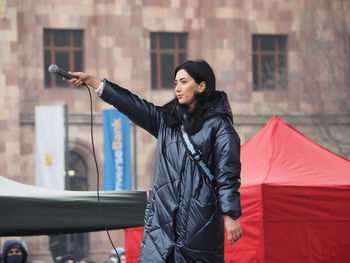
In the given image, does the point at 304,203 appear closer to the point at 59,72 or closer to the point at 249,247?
the point at 249,247

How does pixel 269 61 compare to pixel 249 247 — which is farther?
pixel 269 61

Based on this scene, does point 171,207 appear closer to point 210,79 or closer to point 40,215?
point 210,79

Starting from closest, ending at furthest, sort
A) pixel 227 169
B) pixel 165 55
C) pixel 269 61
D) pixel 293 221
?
pixel 227 169, pixel 293 221, pixel 165 55, pixel 269 61

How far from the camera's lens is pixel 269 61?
121 ft

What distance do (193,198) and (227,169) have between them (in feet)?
0.82

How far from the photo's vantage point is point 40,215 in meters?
8.89

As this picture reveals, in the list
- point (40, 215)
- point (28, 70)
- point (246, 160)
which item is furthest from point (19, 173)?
point (40, 215)

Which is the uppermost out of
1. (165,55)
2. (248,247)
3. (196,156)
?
(165,55)

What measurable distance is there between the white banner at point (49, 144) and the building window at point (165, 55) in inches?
220

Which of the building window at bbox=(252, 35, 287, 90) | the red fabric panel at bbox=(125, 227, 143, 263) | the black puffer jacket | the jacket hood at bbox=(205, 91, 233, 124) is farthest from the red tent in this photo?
the building window at bbox=(252, 35, 287, 90)

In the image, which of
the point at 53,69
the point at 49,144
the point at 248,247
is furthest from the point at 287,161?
the point at 49,144

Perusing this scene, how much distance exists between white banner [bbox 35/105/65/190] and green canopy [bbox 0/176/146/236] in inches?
837

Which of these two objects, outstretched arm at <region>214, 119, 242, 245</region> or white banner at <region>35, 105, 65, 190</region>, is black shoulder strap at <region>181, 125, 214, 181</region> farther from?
white banner at <region>35, 105, 65, 190</region>

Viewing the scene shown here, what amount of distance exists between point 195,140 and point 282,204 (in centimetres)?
386
